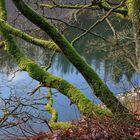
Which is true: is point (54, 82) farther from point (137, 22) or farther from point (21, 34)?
point (137, 22)

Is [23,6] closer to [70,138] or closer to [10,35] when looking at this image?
[10,35]

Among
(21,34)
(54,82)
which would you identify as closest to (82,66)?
(54,82)

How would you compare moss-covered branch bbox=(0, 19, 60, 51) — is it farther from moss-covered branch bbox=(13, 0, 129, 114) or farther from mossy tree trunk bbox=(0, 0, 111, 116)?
moss-covered branch bbox=(13, 0, 129, 114)

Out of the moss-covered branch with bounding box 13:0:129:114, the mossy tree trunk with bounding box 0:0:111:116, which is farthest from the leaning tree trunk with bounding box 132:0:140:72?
the mossy tree trunk with bounding box 0:0:111:116

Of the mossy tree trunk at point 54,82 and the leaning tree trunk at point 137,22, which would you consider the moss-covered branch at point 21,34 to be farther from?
the leaning tree trunk at point 137,22

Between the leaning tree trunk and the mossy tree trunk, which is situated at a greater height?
the leaning tree trunk

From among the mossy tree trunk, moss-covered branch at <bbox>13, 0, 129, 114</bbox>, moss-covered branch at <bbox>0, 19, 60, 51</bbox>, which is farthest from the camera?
moss-covered branch at <bbox>0, 19, 60, 51</bbox>

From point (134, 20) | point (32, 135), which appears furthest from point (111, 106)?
point (134, 20)

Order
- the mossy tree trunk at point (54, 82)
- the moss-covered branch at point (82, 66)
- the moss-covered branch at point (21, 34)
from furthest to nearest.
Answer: the moss-covered branch at point (21, 34)
the mossy tree trunk at point (54, 82)
the moss-covered branch at point (82, 66)

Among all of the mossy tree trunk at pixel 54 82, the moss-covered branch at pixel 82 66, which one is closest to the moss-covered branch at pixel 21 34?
the mossy tree trunk at pixel 54 82

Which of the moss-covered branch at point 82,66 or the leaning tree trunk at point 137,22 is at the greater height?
the leaning tree trunk at point 137,22

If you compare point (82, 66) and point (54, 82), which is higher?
point (82, 66)

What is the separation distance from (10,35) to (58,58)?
2525 centimetres

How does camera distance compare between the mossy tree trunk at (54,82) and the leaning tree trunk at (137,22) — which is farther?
the leaning tree trunk at (137,22)
